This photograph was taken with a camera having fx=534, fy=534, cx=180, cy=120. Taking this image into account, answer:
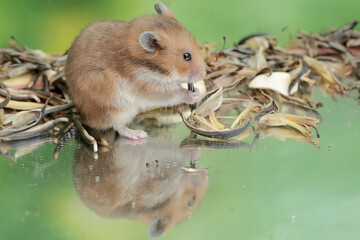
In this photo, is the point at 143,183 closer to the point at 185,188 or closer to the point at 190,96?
the point at 185,188

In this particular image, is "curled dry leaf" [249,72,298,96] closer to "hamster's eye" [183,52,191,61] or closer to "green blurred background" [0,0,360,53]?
"hamster's eye" [183,52,191,61]

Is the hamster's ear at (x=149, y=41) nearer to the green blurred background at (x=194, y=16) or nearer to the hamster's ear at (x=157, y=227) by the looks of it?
the hamster's ear at (x=157, y=227)

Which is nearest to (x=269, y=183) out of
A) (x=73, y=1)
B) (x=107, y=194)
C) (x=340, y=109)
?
(x=107, y=194)

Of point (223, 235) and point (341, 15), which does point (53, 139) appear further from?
point (341, 15)

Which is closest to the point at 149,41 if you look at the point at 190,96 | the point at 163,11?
the point at 163,11

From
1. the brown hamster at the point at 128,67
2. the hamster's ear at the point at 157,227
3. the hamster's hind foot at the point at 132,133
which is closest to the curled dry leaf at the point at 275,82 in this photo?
the brown hamster at the point at 128,67


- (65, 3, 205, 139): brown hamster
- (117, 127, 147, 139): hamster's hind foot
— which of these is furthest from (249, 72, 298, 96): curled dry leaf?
(117, 127, 147, 139): hamster's hind foot
